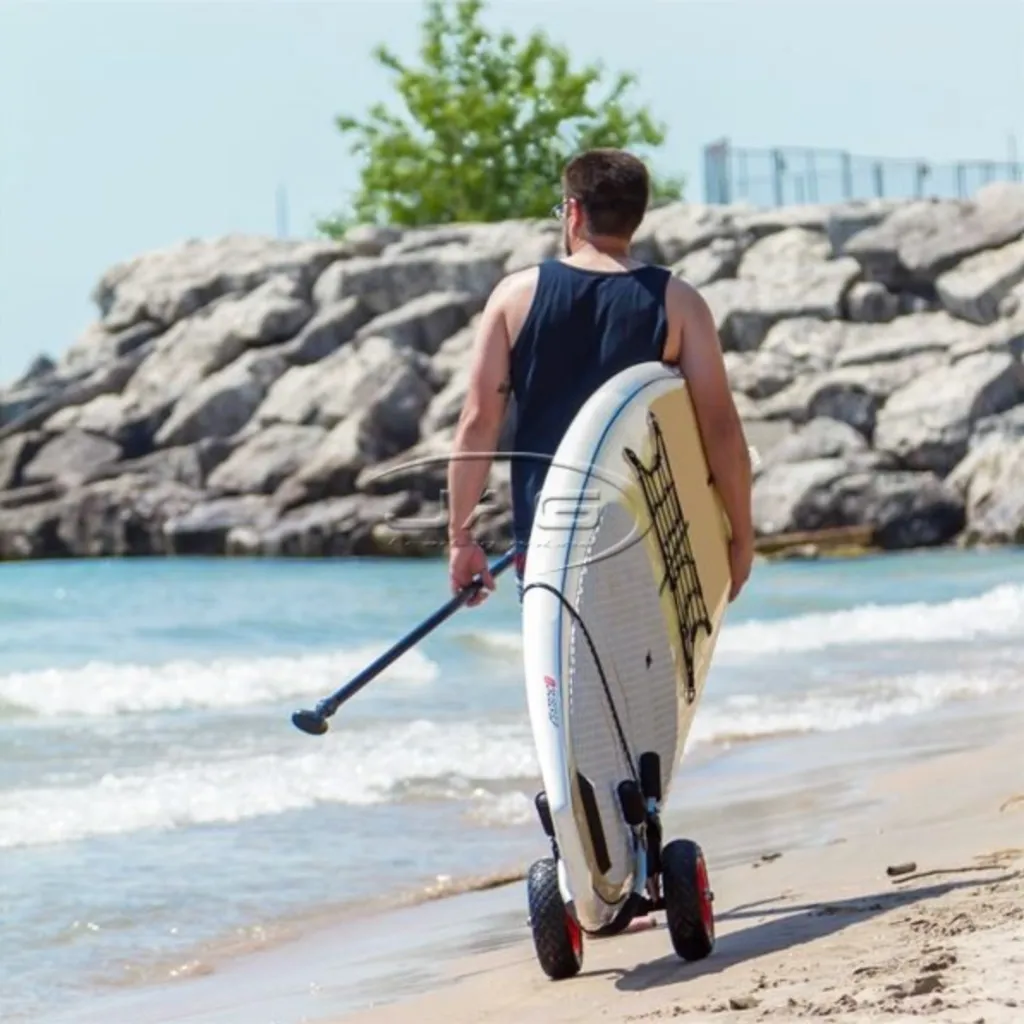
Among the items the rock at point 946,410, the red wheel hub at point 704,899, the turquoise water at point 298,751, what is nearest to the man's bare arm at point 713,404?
the red wheel hub at point 704,899

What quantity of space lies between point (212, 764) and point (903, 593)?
15.7 m

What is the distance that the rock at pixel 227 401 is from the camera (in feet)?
147

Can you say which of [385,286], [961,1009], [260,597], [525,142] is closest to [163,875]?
[961,1009]

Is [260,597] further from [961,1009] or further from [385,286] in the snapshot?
[961,1009]

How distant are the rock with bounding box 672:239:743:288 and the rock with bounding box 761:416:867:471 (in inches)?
225

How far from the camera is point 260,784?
9.51 m

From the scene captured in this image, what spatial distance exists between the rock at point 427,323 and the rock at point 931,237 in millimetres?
7250

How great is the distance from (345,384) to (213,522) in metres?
3.55

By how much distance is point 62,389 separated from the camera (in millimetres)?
48500

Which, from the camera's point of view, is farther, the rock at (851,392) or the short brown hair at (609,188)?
the rock at (851,392)

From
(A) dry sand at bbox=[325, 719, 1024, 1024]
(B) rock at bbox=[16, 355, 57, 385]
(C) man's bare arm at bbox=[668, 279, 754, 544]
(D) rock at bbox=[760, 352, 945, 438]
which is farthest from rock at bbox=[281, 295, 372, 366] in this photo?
(C) man's bare arm at bbox=[668, 279, 754, 544]

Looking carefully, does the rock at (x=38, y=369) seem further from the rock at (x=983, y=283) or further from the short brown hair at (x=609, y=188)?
the short brown hair at (x=609, y=188)

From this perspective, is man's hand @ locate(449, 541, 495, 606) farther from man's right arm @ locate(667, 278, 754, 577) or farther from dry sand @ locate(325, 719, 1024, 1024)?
dry sand @ locate(325, 719, 1024, 1024)

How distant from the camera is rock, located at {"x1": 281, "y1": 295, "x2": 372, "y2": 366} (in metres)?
45.1
